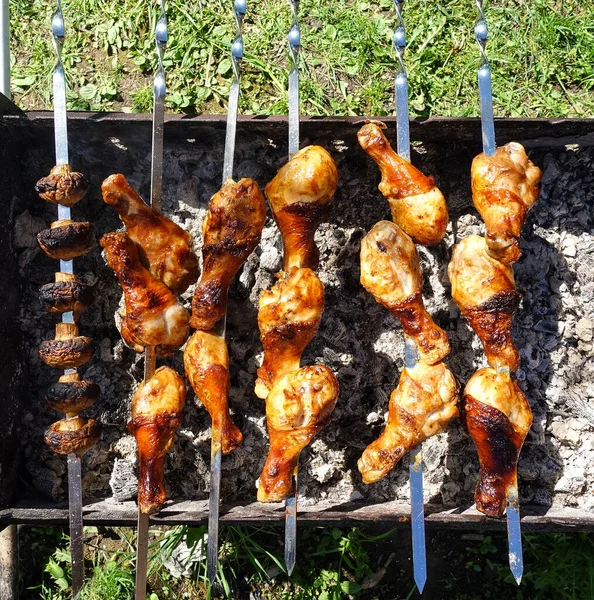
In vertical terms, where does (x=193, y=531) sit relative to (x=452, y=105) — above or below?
below

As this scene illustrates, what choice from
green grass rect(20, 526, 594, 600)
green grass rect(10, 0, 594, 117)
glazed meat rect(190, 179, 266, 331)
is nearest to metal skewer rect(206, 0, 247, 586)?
glazed meat rect(190, 179, 266, 331)

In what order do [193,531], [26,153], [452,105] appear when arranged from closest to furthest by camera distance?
[26,153]
[193,531]
[452,105]

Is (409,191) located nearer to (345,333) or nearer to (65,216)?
(345,333)

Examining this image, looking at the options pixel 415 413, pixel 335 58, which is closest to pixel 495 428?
pixel 415 413

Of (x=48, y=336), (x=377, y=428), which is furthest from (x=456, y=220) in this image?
(x=48, y=336)

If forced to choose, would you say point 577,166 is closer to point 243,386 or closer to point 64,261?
point 243,386

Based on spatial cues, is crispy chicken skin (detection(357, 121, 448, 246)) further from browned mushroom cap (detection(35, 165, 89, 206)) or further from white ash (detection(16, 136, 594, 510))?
browned mushroom cap (detection(35, 165, 89, 206))
